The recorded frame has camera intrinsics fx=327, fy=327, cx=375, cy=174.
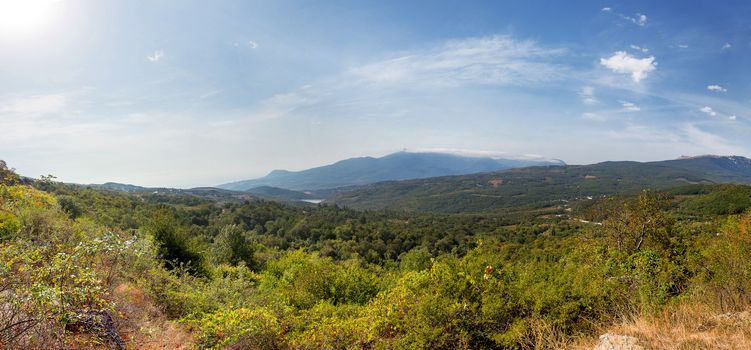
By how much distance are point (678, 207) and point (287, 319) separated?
11066 centimetres

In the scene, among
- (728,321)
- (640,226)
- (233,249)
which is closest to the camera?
(728,321)

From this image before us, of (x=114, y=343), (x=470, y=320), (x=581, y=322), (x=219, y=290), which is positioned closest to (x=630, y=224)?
(x=581, y=322)

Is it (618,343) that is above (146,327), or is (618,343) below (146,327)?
above

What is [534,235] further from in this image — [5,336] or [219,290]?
[5,336]

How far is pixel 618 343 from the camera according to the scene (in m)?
5.24

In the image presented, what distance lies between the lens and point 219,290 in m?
11.3

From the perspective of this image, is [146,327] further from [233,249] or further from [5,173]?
[233,249]

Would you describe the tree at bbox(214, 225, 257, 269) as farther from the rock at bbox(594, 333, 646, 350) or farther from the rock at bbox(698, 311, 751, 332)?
the rock at bbox(698, 311, 751, 332)

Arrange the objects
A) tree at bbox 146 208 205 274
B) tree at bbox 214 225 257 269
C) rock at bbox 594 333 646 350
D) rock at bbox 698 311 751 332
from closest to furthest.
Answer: rock at bbox 594 333 646 350, rock at bbox 698 311 751 332, tree at bbox 146 208 205 274, tree at bbox 214 225 257 269

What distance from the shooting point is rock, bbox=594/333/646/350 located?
199 inches

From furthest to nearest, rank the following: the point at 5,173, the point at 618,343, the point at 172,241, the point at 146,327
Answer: the point at 172,241 → the point at 5,173 → the point at 146,327 → the point at 618,343

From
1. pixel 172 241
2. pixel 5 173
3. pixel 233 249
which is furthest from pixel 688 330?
pixel 233 249

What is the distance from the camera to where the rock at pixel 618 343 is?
16.6ft

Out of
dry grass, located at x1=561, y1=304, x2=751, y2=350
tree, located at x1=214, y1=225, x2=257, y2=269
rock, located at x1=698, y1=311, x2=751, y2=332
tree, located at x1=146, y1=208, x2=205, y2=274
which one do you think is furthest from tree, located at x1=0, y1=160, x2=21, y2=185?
rock, located at x1=698, y1=311, x2=751, y2=332
